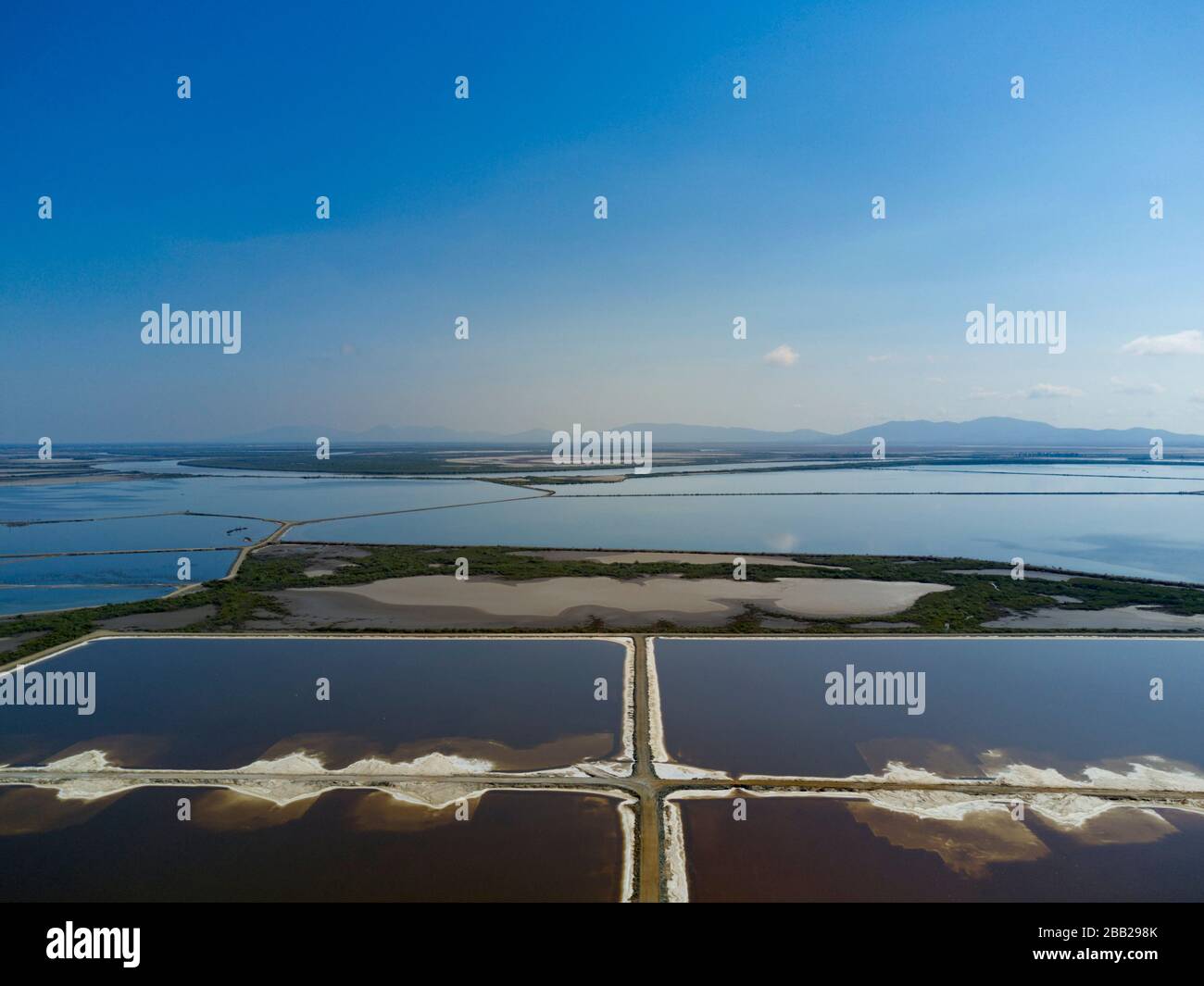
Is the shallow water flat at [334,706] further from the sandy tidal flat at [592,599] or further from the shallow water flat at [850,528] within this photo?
the shallow water flat at [850,528]

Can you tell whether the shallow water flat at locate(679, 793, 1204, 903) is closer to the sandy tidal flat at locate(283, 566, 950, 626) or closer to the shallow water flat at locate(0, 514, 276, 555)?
the sandy tidal flat at locate(283, 566, 950, 626)

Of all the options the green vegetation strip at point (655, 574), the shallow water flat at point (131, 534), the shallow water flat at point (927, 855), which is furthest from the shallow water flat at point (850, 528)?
the shallow water flat at point (927, 855)

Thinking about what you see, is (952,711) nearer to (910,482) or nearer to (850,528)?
(850,528)

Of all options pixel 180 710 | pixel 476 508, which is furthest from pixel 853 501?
pixel 180 710

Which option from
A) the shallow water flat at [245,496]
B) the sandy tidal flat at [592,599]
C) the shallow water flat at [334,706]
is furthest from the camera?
the shallow water flat at [245,496]

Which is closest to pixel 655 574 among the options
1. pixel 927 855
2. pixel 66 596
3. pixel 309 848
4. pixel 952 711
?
pixel 952 711

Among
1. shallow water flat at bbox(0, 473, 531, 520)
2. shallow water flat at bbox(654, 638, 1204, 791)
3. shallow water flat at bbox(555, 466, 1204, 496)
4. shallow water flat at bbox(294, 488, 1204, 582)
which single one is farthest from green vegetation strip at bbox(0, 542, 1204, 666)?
shallow water flat at bbox(555, 466, 1204, 496)

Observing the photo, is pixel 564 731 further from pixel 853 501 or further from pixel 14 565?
pixel 853 501
